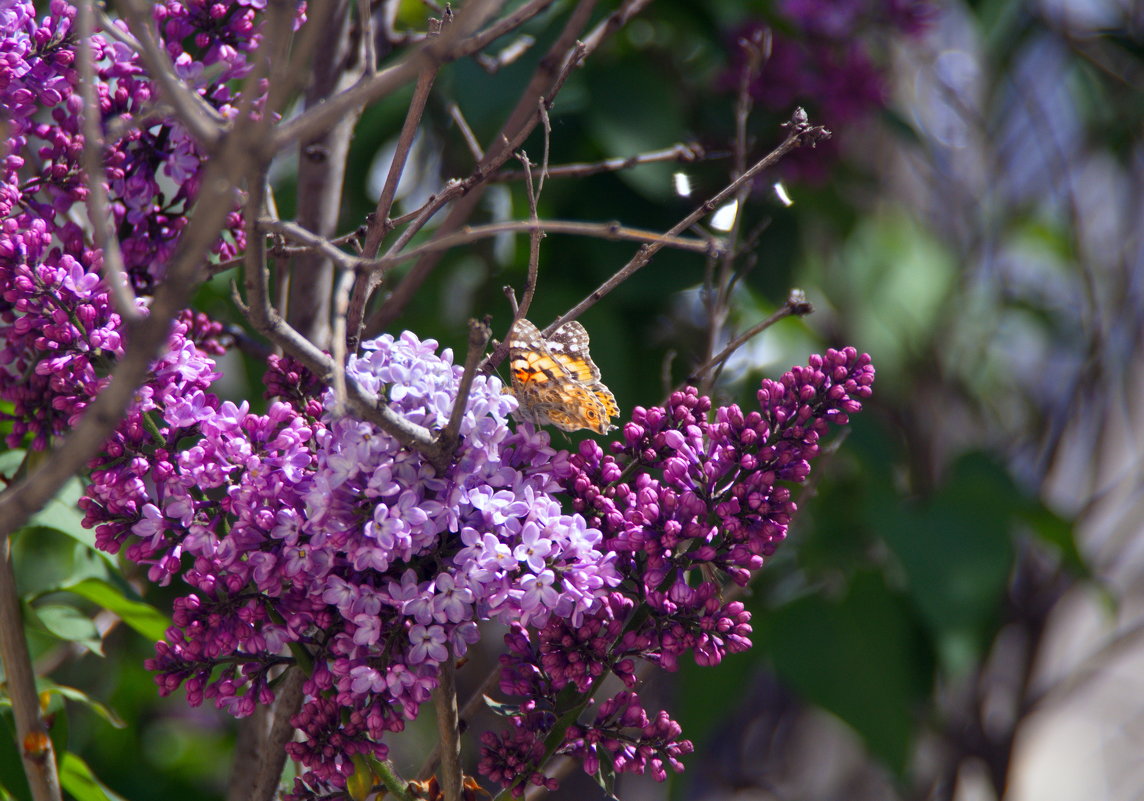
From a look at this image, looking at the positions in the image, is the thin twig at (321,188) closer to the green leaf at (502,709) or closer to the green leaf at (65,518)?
the green leaf at (65,518)

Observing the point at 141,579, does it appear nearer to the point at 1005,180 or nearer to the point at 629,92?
the point at 629,92

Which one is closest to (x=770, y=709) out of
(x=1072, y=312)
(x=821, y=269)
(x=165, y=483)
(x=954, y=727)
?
(x=954, y=727)

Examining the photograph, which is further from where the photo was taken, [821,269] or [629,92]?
[821,269]

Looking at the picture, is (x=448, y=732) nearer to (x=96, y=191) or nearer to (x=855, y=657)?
(x=96, y=191)

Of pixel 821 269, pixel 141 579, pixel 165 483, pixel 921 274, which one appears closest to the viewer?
pixel 165 483

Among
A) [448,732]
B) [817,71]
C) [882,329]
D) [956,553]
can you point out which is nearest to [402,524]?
[448,732]

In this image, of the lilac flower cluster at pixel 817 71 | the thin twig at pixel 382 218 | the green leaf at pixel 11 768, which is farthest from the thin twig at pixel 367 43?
→ the lilac flower cluster at pixel 817 71
